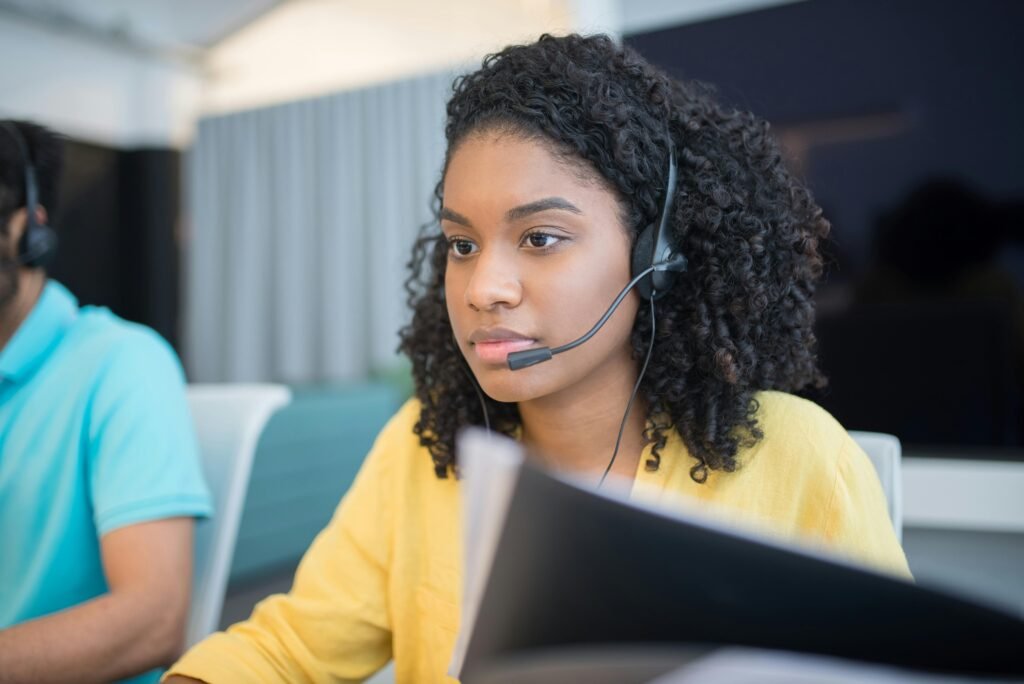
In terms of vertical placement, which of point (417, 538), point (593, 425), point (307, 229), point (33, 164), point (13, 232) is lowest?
point (417, 538)

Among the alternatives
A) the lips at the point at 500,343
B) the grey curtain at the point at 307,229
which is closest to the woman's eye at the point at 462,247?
the lips at the point at 500,343

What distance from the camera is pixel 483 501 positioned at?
405 millimetres

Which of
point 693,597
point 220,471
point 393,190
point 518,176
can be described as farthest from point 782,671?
point 393,190

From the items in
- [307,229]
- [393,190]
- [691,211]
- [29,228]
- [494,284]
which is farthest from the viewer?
[307,229]

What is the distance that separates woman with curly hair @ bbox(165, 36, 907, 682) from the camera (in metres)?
0.78

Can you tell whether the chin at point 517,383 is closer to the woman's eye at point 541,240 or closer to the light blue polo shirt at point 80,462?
the woman's eye at point 541,240

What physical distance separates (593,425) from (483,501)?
50cm

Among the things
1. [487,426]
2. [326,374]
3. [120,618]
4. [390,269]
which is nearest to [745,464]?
[487,426]

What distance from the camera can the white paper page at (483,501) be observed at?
391 mm

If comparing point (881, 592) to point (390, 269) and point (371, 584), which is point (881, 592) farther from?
point (390, 269)

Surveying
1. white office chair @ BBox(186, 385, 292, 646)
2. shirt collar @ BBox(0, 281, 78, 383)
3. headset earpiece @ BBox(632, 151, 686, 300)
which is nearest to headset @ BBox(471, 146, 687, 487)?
headset earpiece @ BBox(632, 151, 686, 300)

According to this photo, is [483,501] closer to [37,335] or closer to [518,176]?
[518,176]

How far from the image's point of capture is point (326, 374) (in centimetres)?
390

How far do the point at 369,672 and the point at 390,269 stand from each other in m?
2.90
